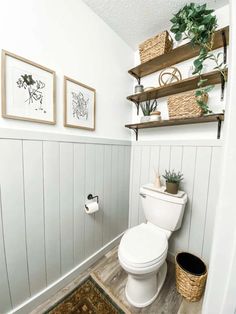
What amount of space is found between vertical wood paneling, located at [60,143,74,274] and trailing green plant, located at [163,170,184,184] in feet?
2.77

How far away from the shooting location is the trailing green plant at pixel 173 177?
4.31 feet

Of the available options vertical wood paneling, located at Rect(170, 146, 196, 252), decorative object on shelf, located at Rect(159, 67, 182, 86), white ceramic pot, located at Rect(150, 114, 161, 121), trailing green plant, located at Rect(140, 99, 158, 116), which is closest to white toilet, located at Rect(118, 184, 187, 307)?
vertical wood paneling, located at Rect(170, 146, 196, 252)

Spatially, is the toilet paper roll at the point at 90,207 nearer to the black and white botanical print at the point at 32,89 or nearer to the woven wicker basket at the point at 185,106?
the black and white botanical print at the point at 32,89

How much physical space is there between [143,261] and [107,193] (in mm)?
702

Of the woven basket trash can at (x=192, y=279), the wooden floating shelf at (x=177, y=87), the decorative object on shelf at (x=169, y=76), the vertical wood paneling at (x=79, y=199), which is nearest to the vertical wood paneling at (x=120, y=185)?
the vertical wood paneling at (x=79, y=199)

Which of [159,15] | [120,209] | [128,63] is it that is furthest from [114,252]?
[159,15]

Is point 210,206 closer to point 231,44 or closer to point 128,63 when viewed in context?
point 231,44

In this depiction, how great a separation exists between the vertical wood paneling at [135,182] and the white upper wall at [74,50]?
0.79 feet

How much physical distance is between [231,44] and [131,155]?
140 cm

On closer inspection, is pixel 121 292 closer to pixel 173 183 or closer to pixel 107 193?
pixel 107 193

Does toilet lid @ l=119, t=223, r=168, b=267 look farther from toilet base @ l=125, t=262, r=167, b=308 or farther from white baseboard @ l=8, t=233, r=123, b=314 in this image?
white baseboard @ l=8, t=233, r=123, b=314

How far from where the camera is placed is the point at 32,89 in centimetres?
97

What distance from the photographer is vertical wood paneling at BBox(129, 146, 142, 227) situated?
1750 mm

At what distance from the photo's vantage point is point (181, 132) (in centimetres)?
146
